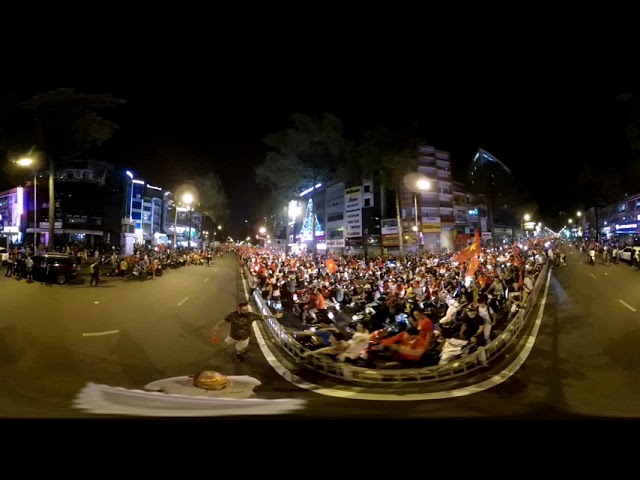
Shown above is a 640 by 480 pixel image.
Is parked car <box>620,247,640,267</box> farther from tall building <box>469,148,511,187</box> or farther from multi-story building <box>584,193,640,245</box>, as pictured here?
tall building <box>469,148,511,187</box>

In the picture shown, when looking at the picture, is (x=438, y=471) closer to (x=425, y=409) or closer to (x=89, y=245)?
(x=425, y=409)

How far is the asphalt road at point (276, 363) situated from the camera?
6.16 m

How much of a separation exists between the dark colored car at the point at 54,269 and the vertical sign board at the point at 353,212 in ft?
119

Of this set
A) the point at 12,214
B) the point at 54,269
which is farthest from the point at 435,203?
the point at 12,214

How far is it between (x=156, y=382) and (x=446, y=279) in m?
13.0

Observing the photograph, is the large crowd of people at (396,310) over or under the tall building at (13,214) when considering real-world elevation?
under

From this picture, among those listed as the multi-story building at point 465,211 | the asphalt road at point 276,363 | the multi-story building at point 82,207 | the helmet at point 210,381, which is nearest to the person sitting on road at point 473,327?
the asphalt road at point 276,363

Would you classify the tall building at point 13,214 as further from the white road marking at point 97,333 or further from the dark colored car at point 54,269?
the white road marking at point 97,333

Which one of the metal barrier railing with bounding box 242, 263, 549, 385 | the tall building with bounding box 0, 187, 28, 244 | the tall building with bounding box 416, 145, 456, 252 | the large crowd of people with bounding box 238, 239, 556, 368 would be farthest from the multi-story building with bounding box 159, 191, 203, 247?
the metal barrier railing with bounding box 242, 263, 549, 385

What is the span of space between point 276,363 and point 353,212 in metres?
45.4

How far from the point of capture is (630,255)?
Result: 28.8 m

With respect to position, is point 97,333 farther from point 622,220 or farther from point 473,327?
point 622,220

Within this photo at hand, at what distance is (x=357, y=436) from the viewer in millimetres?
2930

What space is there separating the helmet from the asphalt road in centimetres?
67
